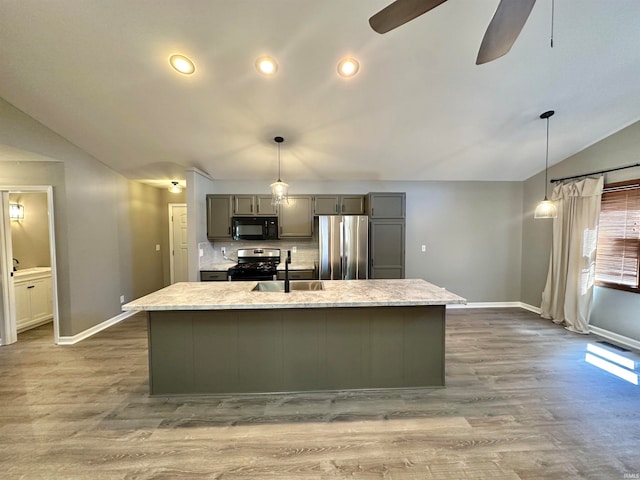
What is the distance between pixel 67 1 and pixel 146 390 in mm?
3149

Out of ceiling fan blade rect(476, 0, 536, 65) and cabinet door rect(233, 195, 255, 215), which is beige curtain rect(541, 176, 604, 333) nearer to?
ceiling fan blade rect(476, 0, 536, 65)

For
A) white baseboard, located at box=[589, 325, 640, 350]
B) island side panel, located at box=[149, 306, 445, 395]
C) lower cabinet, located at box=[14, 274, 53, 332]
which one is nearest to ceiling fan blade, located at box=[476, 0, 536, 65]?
island side panel, located at box=[149, 306, 445, 395]

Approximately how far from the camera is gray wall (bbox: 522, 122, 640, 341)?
3318 mm

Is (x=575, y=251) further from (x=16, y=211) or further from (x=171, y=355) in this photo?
(x=16, y=211)

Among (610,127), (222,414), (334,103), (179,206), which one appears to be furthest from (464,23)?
(179,206)

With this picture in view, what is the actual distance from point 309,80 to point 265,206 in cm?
236

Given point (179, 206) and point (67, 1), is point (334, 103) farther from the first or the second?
point (179, 206)

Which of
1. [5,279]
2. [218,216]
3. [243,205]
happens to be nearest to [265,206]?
[243,205]

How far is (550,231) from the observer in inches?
171

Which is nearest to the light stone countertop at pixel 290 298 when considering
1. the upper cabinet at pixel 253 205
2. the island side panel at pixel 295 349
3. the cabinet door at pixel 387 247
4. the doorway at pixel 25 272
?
the island side panel at pixel 295 349

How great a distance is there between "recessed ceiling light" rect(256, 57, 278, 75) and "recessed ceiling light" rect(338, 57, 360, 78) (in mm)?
595

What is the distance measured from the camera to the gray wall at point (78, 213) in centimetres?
305

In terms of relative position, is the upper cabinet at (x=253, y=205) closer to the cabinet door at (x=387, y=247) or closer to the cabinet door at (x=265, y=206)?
the cabinet door at (x=265, y=206)

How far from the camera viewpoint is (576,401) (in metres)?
2.23
